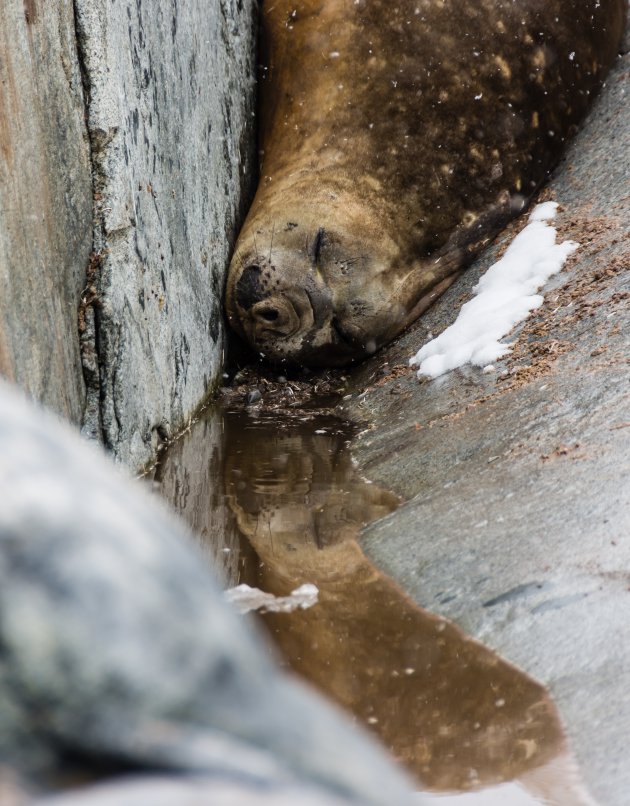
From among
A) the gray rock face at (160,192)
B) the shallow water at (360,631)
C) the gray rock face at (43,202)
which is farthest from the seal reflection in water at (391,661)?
the gray rock face at (43,202)

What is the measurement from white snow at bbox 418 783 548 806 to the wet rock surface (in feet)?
0.33

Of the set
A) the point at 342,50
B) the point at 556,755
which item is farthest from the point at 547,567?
the point at 342,50

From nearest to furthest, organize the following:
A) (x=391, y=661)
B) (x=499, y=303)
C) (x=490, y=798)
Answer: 1. (x=490, y=798)
2. (x=391, y=661)
3. (x=499, y=303)

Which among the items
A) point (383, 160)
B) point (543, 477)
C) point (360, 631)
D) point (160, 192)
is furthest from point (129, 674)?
point (383, 160)

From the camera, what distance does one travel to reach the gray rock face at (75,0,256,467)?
317cm

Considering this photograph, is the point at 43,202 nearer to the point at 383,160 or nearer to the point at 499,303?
the point at 499,303

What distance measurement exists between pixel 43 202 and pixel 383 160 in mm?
2335

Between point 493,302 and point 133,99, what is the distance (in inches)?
65.6

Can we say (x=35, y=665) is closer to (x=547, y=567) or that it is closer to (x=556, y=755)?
(x=556, y=755)

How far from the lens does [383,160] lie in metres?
4.75

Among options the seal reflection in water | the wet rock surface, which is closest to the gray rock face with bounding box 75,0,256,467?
the seal reflection in water

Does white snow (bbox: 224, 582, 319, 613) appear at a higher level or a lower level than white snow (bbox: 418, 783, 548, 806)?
Answer: lower

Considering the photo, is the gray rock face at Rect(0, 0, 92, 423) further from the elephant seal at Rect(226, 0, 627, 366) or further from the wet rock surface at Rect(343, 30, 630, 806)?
the elephant seal at Rect(226, 0, 627, 366)

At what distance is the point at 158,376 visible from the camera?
368cm
